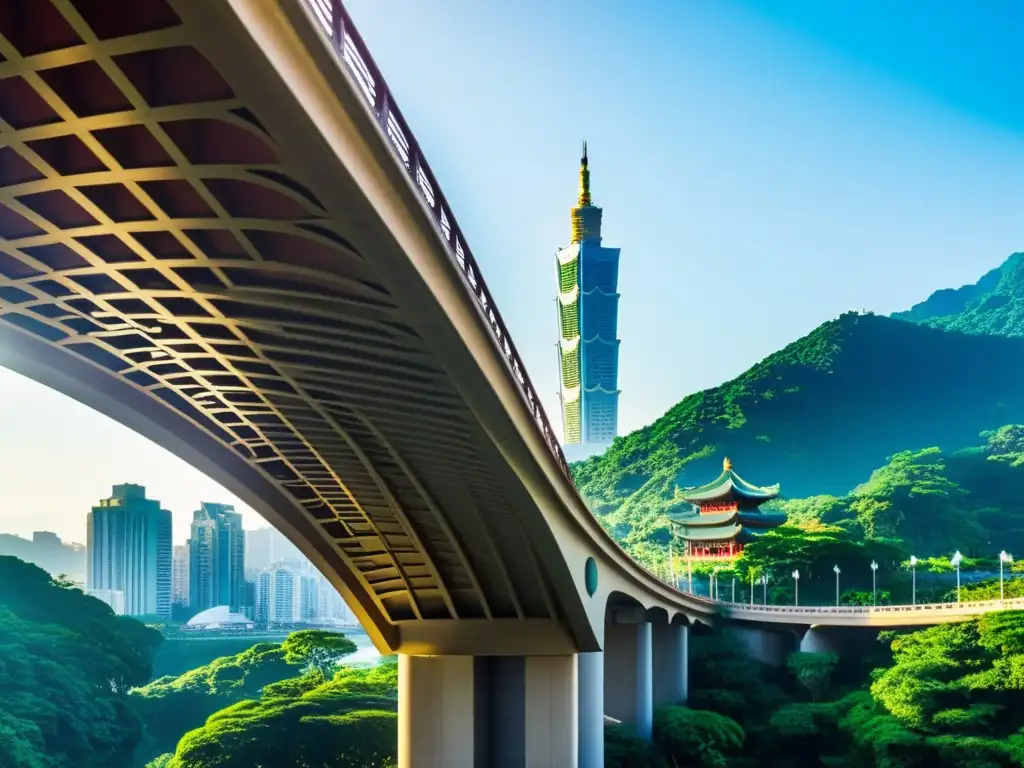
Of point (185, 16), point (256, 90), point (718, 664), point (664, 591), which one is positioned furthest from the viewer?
point (718, 664)

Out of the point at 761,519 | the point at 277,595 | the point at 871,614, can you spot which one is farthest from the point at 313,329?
the point at 277,595

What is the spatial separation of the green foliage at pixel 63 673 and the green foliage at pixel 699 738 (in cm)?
2498

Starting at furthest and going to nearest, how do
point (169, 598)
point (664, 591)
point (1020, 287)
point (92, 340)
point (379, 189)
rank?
point (1020, 287), point (169, 598), point (664, 591), point (92, 340), point (379, 189)

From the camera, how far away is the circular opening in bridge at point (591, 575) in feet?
106

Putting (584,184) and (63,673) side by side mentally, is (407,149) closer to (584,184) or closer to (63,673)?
(63,673)

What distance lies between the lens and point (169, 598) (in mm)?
86500

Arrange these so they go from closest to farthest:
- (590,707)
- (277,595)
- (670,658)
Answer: (590,707) → (670,658) → (277,595)

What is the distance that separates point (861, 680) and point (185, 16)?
49909 mm

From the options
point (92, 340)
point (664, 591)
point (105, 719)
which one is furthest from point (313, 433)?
point (105, 719)

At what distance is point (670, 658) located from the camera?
52844mm

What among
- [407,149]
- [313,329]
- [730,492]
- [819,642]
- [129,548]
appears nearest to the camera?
[407,149]

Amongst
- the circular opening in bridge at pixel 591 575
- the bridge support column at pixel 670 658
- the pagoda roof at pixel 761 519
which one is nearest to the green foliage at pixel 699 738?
the bridge support column at pixel 670 658

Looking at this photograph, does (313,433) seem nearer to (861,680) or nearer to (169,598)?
(861,680)

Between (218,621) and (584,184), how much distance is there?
81.8 metres
